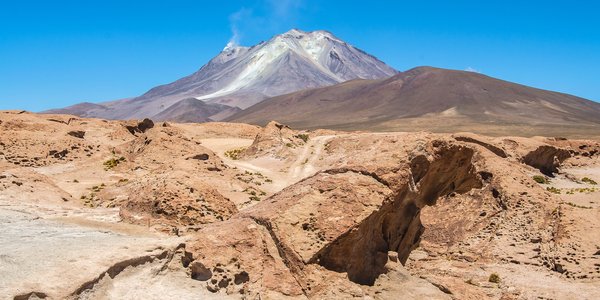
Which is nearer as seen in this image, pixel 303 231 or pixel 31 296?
pixel 31 296

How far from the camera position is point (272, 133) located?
3466 cm

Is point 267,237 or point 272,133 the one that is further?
point 272,133

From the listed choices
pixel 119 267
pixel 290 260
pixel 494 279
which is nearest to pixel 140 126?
pixel 494 279

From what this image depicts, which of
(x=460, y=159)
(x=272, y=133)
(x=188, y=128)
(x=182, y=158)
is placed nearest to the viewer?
(x=460, y=159)

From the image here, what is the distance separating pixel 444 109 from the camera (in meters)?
158

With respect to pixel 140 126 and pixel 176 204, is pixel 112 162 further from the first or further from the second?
pixel 140 126

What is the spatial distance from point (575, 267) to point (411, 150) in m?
6.47

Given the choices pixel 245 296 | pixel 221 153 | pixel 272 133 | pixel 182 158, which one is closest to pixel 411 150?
pixel 245 296

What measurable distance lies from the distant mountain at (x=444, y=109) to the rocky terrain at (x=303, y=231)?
323 feet

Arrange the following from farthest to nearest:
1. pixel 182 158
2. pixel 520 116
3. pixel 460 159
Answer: pixel 520 116, pixel 182 158, pixel 460 159

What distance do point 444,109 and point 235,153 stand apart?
13118 cm

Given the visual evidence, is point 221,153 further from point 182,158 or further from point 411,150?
point 411,150

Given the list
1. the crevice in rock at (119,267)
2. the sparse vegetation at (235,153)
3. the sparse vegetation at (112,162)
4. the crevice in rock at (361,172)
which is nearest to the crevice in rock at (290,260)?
the crevice in rock at (119,267)

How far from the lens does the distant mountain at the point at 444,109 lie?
133 meters
